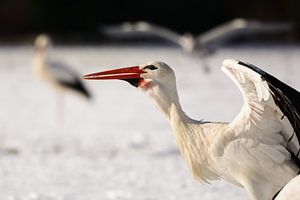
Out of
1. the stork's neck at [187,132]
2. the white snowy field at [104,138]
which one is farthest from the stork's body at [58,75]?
the stork's neck at [187,132]

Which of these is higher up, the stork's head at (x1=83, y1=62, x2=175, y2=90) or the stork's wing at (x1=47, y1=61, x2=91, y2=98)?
the stork's wing at (x1=47, y1=61, x2=91, y2=98)

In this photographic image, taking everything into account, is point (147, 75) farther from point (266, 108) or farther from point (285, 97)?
point (285, 97)

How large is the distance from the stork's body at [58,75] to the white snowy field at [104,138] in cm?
31

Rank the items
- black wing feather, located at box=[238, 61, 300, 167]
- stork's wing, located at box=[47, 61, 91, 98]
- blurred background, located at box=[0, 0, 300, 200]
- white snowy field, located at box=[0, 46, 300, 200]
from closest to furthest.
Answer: black wing feather, located at box=[238, 61, 300, 167], white snowy field, located at box=[0, 46, 300, 200], blurred background, located at box=[0, 0, 300, 200], stork's wing, located at box=[47, 61, 91, 98]

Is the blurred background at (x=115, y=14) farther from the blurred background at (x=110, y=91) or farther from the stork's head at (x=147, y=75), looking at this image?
the stork's head at (x=147, y=75)

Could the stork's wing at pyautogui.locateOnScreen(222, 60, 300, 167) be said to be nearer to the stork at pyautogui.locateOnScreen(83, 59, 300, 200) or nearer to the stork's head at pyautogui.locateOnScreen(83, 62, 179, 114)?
the stork at pyautogui.locateOnScreen(83, 59, 300, 200)

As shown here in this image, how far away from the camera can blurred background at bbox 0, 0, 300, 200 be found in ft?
21.8

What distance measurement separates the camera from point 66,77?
13.2 m

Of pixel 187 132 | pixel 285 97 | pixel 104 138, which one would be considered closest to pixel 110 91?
pixel 104 138

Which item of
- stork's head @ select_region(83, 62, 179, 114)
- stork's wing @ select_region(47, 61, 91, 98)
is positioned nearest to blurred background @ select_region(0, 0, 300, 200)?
stork's wing @ select_region(47, 61, 91, 98)

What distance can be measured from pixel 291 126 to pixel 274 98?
223mm

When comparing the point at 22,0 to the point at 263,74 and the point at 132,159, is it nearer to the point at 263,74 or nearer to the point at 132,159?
the point at 132,159

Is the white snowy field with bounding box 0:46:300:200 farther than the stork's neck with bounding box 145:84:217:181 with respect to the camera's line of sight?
Yes

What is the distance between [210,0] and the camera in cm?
3212
